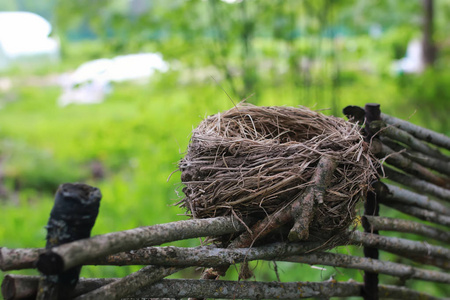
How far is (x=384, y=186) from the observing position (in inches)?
69.3

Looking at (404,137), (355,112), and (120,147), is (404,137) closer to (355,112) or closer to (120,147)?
(355,112)

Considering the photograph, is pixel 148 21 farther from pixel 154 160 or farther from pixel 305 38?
pixel 305 38

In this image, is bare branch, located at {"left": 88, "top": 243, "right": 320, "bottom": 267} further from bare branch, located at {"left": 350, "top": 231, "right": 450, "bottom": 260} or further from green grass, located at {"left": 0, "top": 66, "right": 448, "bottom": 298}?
green grass, located at {"left": 0, "top": 66, "right": 448, "bottom": 298}

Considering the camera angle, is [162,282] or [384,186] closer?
[162,282]

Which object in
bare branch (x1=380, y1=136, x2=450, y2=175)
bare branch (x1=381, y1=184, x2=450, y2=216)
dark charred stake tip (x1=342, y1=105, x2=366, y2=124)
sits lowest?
bare branch (x1=381, y1=184, x2=450, y2=216)

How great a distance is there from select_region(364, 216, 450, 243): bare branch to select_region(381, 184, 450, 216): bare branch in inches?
3.4

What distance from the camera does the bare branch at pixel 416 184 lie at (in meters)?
1.85

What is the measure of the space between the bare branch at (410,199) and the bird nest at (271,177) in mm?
448

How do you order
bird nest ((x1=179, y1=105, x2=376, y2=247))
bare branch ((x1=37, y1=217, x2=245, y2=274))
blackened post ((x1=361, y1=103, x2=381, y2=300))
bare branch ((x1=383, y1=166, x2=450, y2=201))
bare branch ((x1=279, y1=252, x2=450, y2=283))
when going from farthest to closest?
bare branch ((x1=383, y1=166, x2=450, y2=201)) → blackened post ((x1=361, y1=103, x2=381, y2=300)) → bare branch ((x1=279, y1=252, x2=450, y2=283)) → bird nest ((x1=179, y1=105, x2=376, y2=247)) → bare branch ((x1=37, y1=217, x2=245, y2=274))

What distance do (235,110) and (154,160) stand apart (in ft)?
10.6

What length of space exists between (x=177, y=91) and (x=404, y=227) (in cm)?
397

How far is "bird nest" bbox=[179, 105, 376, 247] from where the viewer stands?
4.21 feet

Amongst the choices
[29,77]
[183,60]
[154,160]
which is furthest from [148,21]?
[29,77]

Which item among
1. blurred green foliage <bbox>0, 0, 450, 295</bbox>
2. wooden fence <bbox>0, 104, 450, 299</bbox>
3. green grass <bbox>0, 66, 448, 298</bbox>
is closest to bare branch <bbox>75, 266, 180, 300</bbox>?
wooden fence <bbox>0, 104, 450, 299</bbox>
